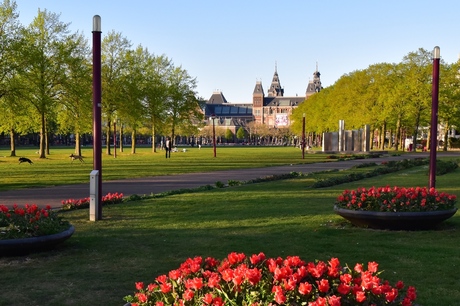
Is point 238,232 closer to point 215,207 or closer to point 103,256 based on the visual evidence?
point 103,256

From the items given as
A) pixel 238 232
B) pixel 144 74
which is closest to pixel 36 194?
pixel 238 232

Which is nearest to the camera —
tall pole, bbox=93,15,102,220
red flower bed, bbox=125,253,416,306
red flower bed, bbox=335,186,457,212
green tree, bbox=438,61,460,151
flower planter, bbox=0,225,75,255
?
red flower bed, bbox=125,253,416,306

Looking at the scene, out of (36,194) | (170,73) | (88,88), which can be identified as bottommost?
(36,194)

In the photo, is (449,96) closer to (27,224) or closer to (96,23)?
(96,23)

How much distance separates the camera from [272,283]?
11.3 feet

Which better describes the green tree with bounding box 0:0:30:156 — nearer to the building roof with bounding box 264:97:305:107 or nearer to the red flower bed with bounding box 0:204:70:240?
the red flower bed with bounding box 0:204:70:240

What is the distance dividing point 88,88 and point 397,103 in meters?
34.4

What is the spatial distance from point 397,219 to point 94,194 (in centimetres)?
605

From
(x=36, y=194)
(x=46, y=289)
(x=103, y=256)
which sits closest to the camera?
(x=46, y=289)

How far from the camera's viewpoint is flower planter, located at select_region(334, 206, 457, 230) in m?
9.09

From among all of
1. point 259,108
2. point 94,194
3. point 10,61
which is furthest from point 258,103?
point 94,194

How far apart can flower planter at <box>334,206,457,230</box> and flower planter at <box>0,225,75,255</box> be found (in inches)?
203

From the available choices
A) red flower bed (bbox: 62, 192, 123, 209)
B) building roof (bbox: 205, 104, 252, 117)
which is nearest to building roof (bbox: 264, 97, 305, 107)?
building roof (bbox: 205, 104, 252, 117)

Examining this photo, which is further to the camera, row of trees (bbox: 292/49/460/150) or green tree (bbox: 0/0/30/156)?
row of trees (bbox: 292/49/460/150)
